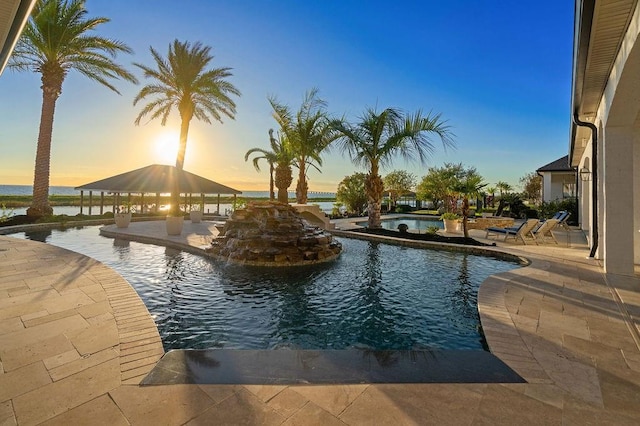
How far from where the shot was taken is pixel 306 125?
57.7ft

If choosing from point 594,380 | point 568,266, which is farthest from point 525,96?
point 594,380

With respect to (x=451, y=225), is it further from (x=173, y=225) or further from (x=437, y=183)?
(x=437, y=183)

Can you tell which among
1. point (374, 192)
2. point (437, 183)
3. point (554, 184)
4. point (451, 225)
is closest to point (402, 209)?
point (437, 183)

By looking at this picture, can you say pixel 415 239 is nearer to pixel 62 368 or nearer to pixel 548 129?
pixel 62 368

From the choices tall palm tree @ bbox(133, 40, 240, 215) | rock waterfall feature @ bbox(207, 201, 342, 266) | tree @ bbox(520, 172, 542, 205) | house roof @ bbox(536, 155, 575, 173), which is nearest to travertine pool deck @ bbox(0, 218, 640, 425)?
rock waterfall feature @ bbox(207, 201, 342, 266)

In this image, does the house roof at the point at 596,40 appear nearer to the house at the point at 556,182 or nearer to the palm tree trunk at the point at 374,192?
the palm tree trunk at the point at 374,192

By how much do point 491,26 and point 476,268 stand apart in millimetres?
9068

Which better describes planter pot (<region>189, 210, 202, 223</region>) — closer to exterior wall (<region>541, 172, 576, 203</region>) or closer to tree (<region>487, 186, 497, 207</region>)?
exterior wall (<region>541, 172, 576, 203</region>)

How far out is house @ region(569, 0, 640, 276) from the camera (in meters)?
4.29

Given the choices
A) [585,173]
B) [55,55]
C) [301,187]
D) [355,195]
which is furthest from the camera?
[355,195]

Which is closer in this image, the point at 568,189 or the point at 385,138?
the point at 385,138

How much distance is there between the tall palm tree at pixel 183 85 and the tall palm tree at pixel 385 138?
7.64 m

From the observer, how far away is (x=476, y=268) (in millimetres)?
7746

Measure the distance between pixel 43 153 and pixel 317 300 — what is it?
1906cm
